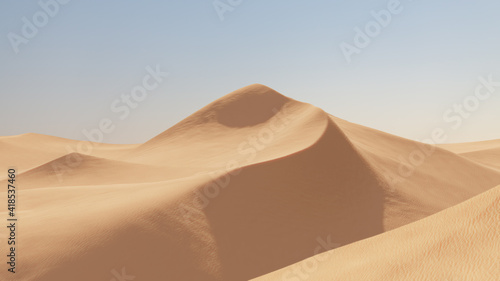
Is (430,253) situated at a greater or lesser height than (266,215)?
greater

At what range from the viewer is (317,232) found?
17.9m

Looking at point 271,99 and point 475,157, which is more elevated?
point 271,99

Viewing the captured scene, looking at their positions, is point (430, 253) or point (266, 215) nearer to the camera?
point (430, 253)

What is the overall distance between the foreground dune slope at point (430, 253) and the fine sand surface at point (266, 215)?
30 millimetres

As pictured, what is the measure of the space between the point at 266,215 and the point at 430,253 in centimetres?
981

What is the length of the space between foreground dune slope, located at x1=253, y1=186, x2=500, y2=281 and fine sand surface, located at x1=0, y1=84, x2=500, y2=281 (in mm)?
30

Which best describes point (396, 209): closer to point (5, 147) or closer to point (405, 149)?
point (405, 149)

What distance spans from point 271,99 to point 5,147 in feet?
78.4

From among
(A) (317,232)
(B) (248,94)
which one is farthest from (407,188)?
(B) (248,94)

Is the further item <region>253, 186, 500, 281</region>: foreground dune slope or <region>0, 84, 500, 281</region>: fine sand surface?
<region>0, 84, 500, 281</region>: fine sand surface

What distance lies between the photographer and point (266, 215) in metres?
17.6

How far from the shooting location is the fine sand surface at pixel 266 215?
894 cm

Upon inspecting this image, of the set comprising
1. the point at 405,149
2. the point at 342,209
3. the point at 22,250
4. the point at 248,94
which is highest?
the point at 22,250

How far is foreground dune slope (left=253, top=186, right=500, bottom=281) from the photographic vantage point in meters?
7.51
